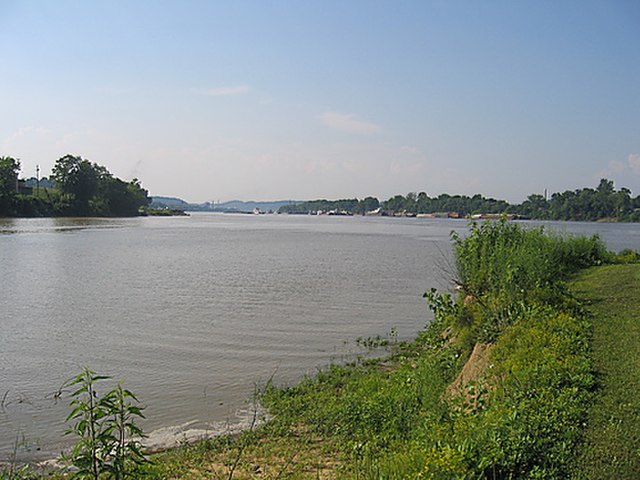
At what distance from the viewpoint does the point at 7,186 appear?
9406 cm

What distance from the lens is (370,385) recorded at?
1019 centimetres

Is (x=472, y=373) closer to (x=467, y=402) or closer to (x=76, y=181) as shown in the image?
(x=467, y=402)

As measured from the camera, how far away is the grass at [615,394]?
538 cm

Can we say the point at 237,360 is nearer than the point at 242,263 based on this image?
Yes

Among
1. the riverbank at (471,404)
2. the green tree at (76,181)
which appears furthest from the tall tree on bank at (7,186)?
the riverbank at (471,404)

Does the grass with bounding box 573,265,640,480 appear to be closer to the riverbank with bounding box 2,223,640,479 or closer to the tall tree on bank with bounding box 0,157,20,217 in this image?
the riverbank with bounding box 2,223,640,479

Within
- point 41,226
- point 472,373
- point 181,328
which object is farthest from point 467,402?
point 41,226

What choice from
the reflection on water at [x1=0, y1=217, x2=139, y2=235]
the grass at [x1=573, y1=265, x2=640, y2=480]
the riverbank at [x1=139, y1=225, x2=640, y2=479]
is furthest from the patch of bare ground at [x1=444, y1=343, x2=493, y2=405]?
the reflection on water at [x1=0, y1=217, x2=139, y2=235]

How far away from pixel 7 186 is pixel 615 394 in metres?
103

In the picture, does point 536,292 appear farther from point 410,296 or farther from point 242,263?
point 242,263

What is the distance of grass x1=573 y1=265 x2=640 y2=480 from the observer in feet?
17.7

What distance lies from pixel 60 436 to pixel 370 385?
498 cm

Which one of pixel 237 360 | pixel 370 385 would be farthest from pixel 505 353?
pixel 237 360

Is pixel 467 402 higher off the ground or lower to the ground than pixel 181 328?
higher
